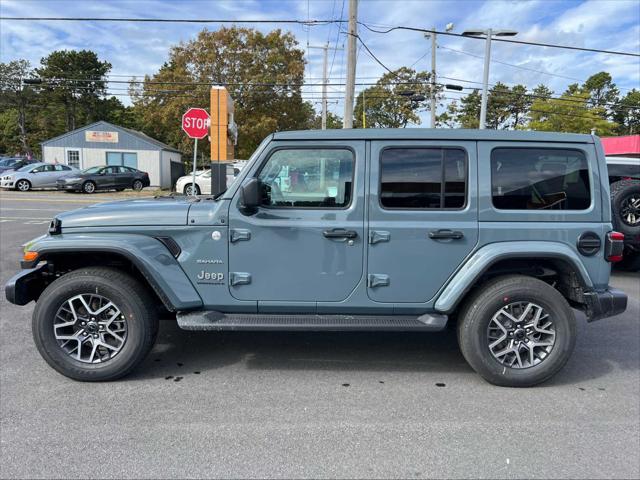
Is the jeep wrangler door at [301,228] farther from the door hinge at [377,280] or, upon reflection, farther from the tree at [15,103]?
the tree at [15,103]

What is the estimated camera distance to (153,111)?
35.1m

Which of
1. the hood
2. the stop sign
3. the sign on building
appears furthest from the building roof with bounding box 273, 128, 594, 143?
the sign on building

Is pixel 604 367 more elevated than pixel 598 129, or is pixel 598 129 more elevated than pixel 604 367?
pixel 598 129

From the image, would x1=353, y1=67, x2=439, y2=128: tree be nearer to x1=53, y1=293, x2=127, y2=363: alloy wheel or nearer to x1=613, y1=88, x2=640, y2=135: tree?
x1=613, y1=88, x2=640, y2=135: tree

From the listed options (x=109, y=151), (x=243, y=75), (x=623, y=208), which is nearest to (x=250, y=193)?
(x=623, y=208)

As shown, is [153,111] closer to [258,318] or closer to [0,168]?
[0,168]

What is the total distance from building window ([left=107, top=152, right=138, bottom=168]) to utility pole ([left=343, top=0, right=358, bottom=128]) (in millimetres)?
23169

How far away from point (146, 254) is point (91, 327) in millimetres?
749

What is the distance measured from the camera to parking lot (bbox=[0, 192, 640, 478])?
2656 mm

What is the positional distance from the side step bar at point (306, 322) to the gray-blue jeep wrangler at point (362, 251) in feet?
0.05

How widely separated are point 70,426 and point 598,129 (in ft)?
151

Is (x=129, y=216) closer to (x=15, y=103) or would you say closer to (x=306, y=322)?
(x=306, y=322)

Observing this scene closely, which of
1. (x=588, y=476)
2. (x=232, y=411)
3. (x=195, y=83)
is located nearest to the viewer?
(x=588, y=476)

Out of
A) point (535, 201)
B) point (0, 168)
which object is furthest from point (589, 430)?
point (0, 168)
